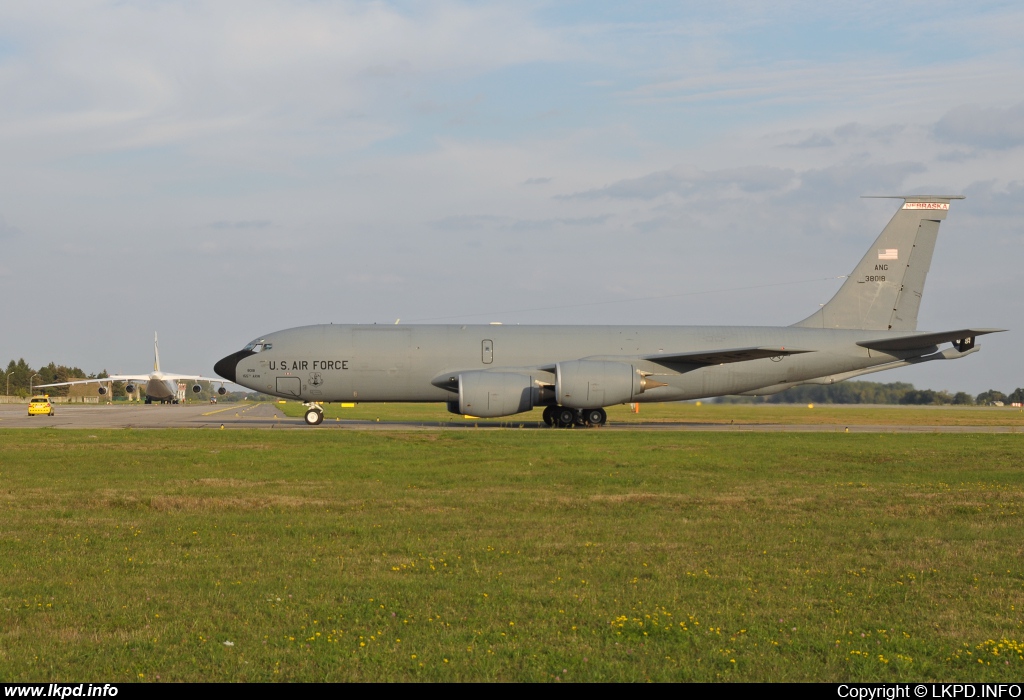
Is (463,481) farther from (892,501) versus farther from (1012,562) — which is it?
(1012,562)

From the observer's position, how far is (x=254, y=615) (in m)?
8.77

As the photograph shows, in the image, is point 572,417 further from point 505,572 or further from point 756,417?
point 505,572

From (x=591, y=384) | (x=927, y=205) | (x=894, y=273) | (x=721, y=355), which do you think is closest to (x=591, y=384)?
(x=591, y=384)

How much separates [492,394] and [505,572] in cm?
2494

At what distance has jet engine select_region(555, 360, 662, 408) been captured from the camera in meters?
36.6

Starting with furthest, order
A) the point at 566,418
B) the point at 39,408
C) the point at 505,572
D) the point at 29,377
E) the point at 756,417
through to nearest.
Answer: the point at 29,377, the point at 39,408, the point at 756,417, the point at 566,418, the point at 505,572

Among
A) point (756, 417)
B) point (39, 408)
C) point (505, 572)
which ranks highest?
point (39, 408)

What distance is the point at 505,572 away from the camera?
10.8m

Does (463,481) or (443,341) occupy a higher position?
(443,341)

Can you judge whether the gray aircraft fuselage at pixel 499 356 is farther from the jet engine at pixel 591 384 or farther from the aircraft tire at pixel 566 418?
the aircraft tire at pixel 566 418

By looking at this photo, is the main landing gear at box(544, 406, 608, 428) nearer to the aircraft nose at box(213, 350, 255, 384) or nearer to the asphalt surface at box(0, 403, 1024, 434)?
the asphalt surface at box(0, 403, 1024, 434)

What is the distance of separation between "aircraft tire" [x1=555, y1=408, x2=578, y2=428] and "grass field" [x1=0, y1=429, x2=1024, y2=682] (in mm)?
15817

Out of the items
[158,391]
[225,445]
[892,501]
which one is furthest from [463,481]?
[158,391]

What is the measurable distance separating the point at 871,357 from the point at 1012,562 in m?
30.5
